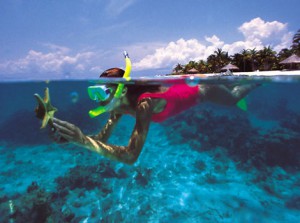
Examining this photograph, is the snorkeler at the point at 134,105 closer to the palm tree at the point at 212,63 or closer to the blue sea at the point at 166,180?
the blue sea at the point at 166,180

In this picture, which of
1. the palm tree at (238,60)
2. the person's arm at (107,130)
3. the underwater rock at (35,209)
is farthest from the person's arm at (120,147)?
the palm tree at (238,60)

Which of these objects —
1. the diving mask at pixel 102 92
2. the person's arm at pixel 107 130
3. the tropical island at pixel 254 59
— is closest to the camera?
the diving mask at pixel 102 92

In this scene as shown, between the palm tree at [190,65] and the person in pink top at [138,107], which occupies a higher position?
the palm tree at [190,65]

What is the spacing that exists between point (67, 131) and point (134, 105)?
1311 mm

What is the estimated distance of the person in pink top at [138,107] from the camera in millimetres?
2029

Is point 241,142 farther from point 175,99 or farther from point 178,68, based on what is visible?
point 178,68

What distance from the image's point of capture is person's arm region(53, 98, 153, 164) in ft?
6.18

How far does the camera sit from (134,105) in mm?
3074

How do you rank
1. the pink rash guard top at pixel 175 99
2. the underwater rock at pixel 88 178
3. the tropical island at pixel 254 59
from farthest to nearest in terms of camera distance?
the tropical island at pixel 254 59 → the underwater rock at pixel 88 178 → the pink rash guard top at pixel 175 99

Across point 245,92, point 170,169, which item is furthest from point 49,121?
point 170,169

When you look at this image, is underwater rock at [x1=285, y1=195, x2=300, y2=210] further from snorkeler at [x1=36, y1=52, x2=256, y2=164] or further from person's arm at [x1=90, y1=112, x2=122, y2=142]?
person's arm at [x1=90, y1=112, x2=122, y2=142]

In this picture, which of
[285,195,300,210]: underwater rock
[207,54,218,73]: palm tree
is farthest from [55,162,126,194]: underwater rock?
[207,54,218,73]: palm tree

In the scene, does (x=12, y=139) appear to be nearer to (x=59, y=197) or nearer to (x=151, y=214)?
(x=59, y=197)

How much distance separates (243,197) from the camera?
713cm
